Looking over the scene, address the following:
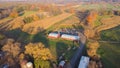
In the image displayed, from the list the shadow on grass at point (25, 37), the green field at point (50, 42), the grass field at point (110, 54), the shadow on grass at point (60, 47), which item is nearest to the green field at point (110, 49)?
the grass field at point (110, 54)

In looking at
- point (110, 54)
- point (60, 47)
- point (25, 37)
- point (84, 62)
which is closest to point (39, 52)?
point (84, 62)

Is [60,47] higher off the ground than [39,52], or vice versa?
[39,52]

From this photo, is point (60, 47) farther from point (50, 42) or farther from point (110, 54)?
point (110, 54)

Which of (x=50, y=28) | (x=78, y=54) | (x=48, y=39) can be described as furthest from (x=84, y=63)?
(x=50, y=28)

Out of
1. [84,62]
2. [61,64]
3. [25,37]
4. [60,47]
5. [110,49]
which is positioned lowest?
[25,37]

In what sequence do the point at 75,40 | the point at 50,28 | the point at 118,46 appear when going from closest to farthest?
the point at 118,46 < the point at 75,40 < the point at 50,28

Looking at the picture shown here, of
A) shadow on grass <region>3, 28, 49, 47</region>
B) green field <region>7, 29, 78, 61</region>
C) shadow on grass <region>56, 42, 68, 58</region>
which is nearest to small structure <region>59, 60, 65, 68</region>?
green field <region>7, 29, 78, 61</region>

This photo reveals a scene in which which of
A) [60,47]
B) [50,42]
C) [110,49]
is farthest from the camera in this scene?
[50,42]

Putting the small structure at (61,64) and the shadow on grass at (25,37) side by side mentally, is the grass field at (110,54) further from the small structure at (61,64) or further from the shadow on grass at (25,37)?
the shadow on grass at (25,37)

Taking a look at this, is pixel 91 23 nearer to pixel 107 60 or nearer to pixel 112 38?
pixel 112 38
